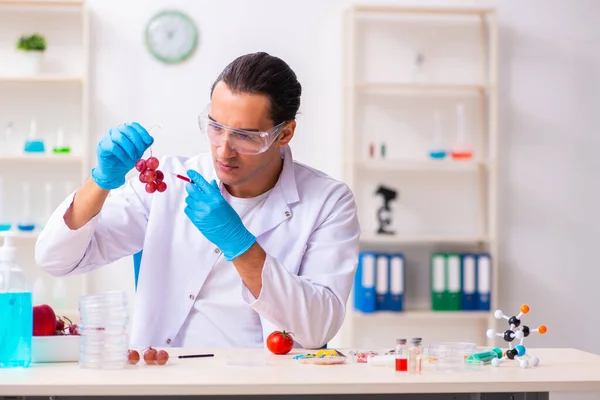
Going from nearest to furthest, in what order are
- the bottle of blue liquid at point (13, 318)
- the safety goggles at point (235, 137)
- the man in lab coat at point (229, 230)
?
the bottle of blue liquid at point (13, 318)
the man in lab coat at point (229, 230)
the safety goggles at point (235, 137)

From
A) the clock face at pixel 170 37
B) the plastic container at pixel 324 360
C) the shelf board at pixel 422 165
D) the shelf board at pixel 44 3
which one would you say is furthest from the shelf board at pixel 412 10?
the plastic container at pixel 324 360

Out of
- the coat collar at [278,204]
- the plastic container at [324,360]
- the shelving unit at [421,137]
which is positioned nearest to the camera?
the plastic container at [324,360]

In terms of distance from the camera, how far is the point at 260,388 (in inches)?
54.6

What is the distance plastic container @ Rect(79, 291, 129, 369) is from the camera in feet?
5.05

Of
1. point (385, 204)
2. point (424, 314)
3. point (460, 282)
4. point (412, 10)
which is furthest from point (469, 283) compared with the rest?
point (412, 10)

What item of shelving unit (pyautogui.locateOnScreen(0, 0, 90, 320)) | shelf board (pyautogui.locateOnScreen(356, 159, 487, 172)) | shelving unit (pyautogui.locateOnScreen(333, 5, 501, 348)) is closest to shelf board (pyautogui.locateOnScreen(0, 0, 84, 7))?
shelving unit (pyautogui.locateOnScreen(0, 0, 90, 320))

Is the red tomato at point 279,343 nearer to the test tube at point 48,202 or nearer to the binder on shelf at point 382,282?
the binder on shelf at point 382,282

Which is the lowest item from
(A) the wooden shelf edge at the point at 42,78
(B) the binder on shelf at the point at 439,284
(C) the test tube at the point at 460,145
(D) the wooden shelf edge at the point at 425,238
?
(B) the binder on shelf at the point at 439,284

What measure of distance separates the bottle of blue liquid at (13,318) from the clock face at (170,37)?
2.70m

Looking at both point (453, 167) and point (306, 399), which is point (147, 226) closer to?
point (306, 399)

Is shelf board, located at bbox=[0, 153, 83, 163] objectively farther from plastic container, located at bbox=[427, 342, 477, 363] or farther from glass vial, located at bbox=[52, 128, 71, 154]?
plastic container, located at bbox=[427, 342, 477, 363]

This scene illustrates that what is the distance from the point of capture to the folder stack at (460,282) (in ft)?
13.2

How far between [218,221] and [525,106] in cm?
286

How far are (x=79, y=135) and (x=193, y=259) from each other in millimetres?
2104
